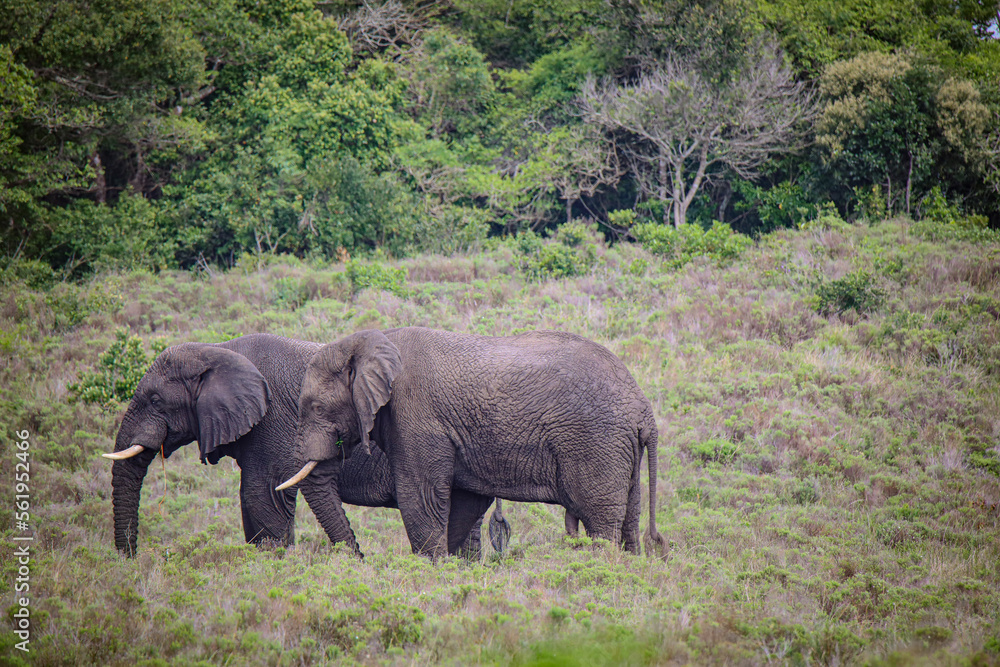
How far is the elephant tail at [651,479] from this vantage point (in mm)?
8227

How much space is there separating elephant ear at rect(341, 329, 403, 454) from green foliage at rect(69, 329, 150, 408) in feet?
19.5

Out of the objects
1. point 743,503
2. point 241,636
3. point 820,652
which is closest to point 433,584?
point 241,636

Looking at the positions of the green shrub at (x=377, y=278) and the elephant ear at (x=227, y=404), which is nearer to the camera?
the elephant ear at (x=227, y=404)

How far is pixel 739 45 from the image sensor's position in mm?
24484

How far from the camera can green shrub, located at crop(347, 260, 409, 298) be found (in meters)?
17.8

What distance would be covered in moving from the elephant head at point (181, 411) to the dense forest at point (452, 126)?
13646 millimetres

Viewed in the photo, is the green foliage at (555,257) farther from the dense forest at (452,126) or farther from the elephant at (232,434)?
the elephant at (232,434)

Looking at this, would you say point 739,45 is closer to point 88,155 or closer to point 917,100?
point 917,100

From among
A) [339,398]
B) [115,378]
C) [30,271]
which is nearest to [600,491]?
[339,398]

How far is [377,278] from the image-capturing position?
1808 centimetres

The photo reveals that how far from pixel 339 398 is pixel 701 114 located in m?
19.2

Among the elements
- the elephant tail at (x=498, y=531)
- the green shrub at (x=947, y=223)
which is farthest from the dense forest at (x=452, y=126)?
the elephant tail at (x=498, y=531)

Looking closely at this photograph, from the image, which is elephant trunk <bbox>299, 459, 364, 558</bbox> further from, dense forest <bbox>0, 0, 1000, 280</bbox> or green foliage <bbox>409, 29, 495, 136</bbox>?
green foliage <bbox>409, 29, 495, 136</bbox>

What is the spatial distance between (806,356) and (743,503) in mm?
4682
